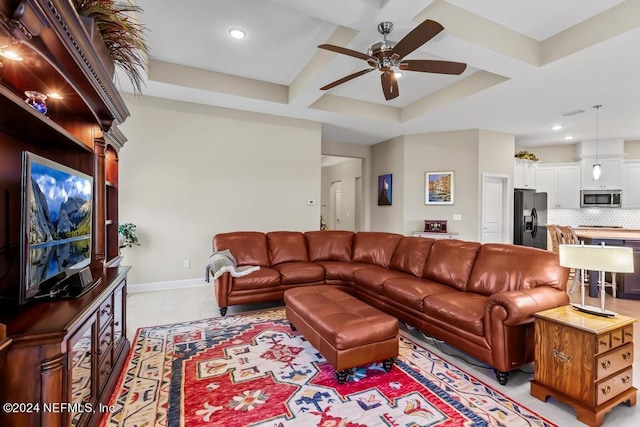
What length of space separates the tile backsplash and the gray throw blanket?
8.07 metres

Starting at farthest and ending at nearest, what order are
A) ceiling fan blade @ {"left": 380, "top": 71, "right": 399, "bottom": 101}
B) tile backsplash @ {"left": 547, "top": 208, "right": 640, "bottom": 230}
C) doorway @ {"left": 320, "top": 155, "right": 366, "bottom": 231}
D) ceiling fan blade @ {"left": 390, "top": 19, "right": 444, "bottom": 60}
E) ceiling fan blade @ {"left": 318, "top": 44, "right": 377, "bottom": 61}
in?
doorway @ {"left": 320, "top": 155, "right": 366, "bottom": 231}, tile backsplash @ {"left": 547, "top": 208, "right": 640, "bottom": 230}, ceiling fan blade @ {"left": 380, "top": 71, "right": 399, "bottom": 101}, ceiling fan blade @ {"left": 318, "top": 44, "right": 377, "bottom": 61}, ceiling fan blade @ {"left": 390, "top": 19, "right": 444, "bottom": 60}

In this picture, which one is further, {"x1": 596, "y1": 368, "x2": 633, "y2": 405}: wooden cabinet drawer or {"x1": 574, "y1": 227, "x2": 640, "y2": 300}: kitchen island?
{"x1": 574, "y1": 227, "x2": 640, "y2": 300}: kitchen island

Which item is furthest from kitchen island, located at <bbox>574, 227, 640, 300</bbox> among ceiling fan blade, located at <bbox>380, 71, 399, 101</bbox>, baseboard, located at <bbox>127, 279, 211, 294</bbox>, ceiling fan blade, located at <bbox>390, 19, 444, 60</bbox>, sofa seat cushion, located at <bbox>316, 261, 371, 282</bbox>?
baseboard, located at <bbox>127, 279, 211, 294</bbox>

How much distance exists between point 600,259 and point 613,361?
0.62 metres

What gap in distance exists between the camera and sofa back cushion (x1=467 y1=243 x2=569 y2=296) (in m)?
2.45

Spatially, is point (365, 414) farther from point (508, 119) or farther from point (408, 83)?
point (508, 119)

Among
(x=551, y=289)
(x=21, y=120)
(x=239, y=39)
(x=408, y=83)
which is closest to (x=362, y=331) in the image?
(x=551, y=289)

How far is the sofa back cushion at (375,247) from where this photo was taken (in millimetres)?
4176

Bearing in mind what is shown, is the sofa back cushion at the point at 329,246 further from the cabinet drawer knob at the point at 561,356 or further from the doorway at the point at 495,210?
the doorway at the point at 495,210

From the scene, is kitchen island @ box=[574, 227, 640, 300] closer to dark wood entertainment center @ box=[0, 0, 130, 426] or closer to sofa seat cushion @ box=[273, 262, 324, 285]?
sofa seat cushion @ box=[273, 262, 324, 285]

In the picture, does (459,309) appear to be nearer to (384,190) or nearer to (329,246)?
(329,246)

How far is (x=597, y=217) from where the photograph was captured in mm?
7363

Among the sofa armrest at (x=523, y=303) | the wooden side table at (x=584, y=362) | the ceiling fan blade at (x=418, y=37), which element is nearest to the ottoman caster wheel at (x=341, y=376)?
the sofa armrest at (x=523, y=303)

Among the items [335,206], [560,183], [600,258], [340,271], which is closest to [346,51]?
[600,258]
